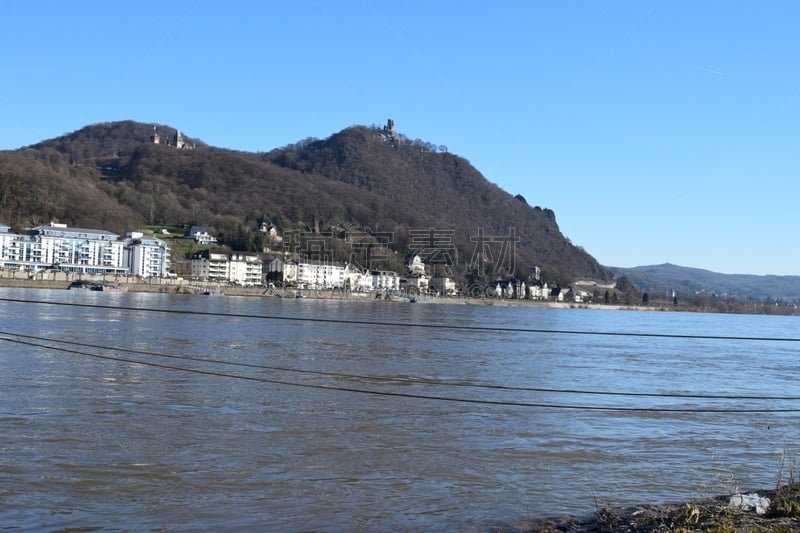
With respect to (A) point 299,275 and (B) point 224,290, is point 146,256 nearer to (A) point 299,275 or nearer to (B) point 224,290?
(B) point 224,290

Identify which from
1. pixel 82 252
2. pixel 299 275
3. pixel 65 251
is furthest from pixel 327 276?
pixel 65 251

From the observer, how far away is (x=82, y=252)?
284 ft

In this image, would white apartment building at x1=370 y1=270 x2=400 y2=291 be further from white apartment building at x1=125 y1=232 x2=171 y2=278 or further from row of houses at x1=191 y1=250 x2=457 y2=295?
white apartment building at x1=125 y1=232 x2=171 y2=278

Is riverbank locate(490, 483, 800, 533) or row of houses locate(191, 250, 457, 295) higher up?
row of houses locate(191, 250, 457, 295)

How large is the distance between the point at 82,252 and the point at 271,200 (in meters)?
57.5

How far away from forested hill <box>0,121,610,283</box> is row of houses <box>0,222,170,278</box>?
22.7 feet

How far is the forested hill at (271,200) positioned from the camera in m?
100

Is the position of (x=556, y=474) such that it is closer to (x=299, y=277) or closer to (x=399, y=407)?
(x=399, y=407)

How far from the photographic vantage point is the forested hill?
10038 cm

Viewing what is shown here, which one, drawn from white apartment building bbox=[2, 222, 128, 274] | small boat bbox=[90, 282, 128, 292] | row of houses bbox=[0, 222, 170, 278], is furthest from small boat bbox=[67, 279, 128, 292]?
white apartment building bbox=[2, 222, 128, 274]

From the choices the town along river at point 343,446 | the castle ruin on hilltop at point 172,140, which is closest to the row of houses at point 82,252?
the town along river at point 343,446

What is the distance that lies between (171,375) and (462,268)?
126996 mm

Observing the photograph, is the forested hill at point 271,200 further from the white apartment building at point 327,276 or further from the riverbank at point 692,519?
the riverbank at point 692,519

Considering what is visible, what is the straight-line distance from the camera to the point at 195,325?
32.1 m
